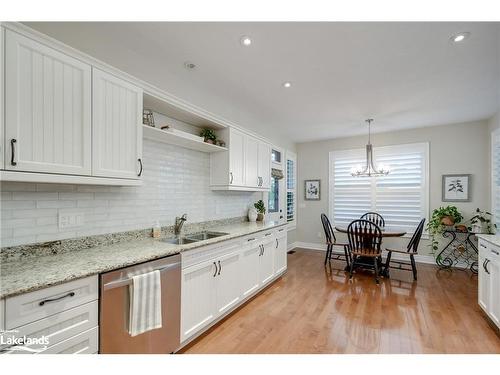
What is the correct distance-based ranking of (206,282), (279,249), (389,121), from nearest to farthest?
1. (206,282)
2. (279,249)
3. (389,121)

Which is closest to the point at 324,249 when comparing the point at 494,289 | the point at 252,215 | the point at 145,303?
the point at 252,215

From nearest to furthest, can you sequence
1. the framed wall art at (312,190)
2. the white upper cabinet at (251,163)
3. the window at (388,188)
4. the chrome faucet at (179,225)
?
1. the chrome faucet at (179,225)
2. the white upper cabinet at (251,163)
3. the window at (388,188)
4. the framed wall art at (312,190)

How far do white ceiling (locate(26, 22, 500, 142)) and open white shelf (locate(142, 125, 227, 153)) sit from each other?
0.56 meters

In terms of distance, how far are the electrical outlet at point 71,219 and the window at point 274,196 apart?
3.40 metres

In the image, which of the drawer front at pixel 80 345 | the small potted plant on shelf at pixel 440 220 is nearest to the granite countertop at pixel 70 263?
the drawer front at pixel 80 345

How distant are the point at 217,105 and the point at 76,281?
2663 millimetres

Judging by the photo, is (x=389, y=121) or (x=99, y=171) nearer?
(x=99, y=171)

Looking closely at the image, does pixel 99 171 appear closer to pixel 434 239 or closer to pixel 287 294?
pixel 287 294

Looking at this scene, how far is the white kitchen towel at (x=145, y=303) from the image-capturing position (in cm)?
151

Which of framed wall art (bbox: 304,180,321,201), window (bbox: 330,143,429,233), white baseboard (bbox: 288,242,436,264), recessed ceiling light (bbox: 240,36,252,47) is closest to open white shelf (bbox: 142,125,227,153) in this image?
recessed ceiling light (bbox: 240,36,252,47)

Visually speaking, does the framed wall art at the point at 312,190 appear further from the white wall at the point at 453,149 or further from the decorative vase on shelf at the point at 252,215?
the decorative vase on shelf at the point at 252,215

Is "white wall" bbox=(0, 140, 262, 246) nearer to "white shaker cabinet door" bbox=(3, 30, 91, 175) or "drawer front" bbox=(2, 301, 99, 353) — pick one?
"white shaker cabinet door" bbox=(3, 30, 91, 175)

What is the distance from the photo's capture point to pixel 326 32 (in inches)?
76.1

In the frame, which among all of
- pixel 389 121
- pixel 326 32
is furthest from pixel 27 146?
pixel 389 121
